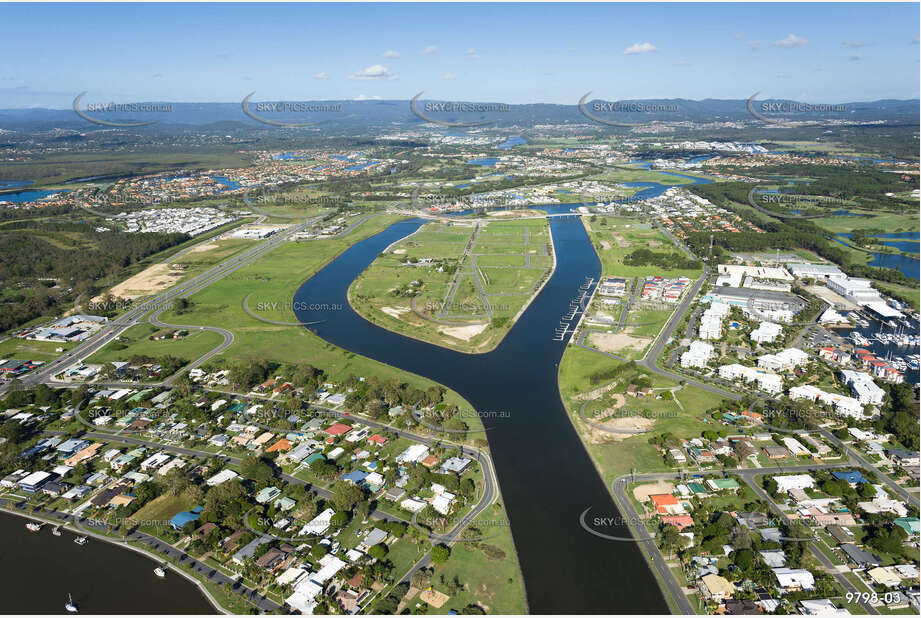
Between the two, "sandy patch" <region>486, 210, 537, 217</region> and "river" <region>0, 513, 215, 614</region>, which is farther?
"sandy patch" <region>486, 210, 537, 217</region>

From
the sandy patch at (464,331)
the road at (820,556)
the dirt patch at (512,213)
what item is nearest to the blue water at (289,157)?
the dirt patch at (512,213)

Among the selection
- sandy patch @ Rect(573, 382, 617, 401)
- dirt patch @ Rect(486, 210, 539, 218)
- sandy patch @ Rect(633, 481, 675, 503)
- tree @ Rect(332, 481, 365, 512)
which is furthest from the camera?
dirt patch @ Rect(486, 210, 539, 218)

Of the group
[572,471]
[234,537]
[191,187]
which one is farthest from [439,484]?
[191,187]

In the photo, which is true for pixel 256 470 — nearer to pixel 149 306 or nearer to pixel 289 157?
pixel 149 306

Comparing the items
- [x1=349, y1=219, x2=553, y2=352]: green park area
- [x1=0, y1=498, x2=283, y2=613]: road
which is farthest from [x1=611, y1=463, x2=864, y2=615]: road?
[x1=349, y1=219, x2=553, y2=352]: green park area

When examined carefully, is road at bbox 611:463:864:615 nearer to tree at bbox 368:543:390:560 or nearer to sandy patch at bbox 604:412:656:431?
sandy patch at bbox 604:412:656:431

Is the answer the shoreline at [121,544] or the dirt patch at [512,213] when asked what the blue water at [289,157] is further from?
the shoreline at [121,544]
